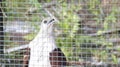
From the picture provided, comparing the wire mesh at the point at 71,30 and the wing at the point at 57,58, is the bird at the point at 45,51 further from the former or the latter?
the wire mesh at the point at 71,30

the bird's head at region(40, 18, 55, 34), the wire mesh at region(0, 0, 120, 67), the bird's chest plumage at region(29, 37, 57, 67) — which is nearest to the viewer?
the bird's chest plumage at region(29, 37, 57, 67)

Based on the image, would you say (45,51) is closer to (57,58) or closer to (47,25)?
(57,58)

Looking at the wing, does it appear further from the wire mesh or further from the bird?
the wire mesh

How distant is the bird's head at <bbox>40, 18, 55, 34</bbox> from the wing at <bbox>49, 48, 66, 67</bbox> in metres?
0.17

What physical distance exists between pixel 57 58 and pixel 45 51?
0.10m

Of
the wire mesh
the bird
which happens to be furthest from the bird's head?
the wire mesh

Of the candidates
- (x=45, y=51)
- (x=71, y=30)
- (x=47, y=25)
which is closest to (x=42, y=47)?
(x=45, y=51)

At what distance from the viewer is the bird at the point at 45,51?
238 centimetres

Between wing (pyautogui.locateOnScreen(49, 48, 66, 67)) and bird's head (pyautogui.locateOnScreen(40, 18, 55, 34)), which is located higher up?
bird's head (pyautogui.locateOnScreen(40, 18, 55, 34))

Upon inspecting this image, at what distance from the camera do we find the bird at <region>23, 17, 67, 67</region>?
238cm

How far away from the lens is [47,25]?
8.24ft

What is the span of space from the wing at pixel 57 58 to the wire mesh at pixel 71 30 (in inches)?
7.3

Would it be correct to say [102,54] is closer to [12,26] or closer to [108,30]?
[108,30]

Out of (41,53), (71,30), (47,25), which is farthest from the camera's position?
(71,30)
